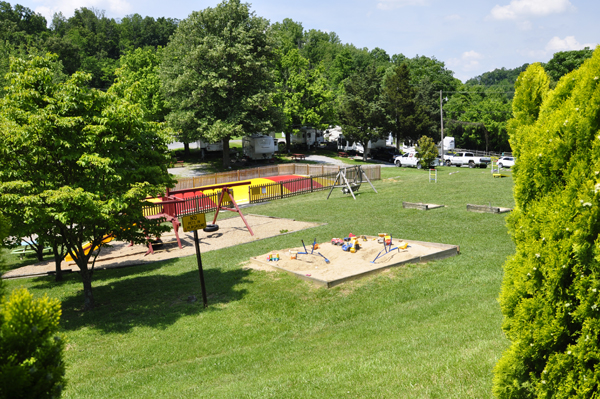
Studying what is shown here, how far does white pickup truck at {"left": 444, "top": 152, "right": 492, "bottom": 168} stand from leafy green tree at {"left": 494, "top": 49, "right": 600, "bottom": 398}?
45.1 metres

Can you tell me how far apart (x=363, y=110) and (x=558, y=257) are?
187ft

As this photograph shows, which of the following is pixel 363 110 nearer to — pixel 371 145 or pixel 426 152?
pixel 371 145

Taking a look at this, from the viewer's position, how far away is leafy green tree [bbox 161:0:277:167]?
4612 centimetres

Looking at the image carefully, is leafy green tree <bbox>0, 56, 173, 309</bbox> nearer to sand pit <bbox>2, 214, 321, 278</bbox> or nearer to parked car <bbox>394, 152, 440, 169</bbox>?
sand pit <bbox>2, 214, 321, 278</bbox>

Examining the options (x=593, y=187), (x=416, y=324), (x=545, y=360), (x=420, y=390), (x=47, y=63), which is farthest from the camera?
(x=47, y=63)

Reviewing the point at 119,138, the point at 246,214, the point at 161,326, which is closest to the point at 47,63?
the point at 119,138

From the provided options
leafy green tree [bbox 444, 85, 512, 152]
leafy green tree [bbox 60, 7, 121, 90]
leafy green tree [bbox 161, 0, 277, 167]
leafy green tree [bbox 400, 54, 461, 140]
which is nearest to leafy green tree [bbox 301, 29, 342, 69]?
leafy green tree [bbox 400, 54, 461, 140]

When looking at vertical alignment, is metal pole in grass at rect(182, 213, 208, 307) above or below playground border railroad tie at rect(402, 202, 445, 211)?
above

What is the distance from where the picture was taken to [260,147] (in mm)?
55562

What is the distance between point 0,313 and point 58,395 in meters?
0.78

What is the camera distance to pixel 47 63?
11.8m

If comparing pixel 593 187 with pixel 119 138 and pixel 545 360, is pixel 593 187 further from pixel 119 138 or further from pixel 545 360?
pixel 119 138

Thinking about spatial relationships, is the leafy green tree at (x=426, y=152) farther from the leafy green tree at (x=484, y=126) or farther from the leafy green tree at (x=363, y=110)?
the leafy green tree at (x=484, y=126)

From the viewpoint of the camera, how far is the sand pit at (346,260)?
12.8 meters
